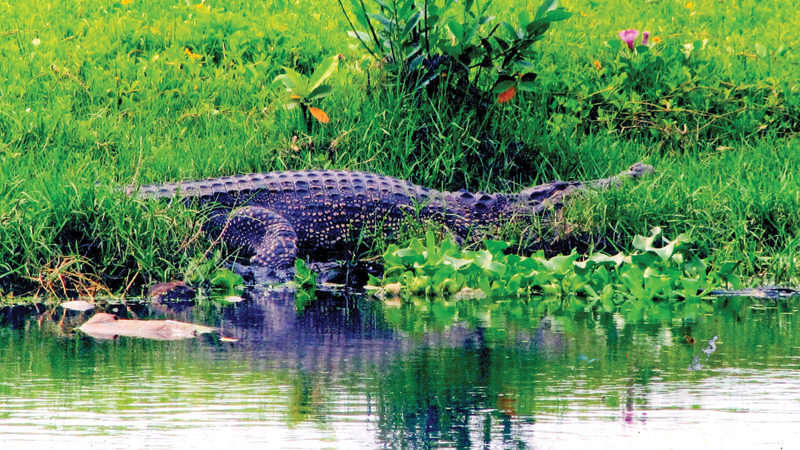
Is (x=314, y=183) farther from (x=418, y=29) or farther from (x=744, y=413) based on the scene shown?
(x=744, y=413)

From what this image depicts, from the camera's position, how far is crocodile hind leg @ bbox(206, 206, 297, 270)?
5.83m

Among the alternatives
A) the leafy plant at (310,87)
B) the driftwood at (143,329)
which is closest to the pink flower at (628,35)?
the leafy plant at (310,87)

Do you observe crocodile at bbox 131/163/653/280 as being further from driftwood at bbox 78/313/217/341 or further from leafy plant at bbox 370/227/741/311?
driftwood at bbox 78/313/217/341

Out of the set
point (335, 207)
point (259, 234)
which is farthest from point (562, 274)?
point (259, 234)

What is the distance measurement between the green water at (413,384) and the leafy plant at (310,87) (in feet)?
8.95

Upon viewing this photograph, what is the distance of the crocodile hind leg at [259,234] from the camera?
5833 millimetres

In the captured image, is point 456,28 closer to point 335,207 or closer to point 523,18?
point 523,18

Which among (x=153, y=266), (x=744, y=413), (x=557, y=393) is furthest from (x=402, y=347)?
(x=153, y=266)

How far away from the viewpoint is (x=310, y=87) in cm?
648

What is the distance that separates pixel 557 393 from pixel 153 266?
307 cm

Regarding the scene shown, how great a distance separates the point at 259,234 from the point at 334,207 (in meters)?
0.52

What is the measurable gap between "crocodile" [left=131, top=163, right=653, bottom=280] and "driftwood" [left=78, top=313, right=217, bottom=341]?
2048 millimetres

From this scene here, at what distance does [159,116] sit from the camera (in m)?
7.27

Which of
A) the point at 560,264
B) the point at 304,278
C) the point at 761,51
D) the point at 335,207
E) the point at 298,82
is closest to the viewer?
the point at 560,264
